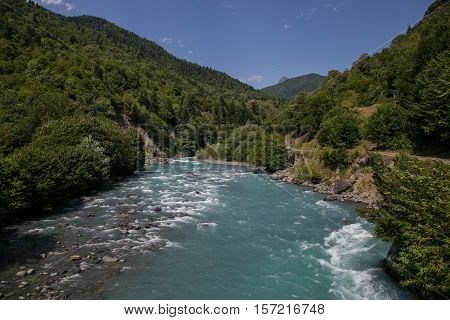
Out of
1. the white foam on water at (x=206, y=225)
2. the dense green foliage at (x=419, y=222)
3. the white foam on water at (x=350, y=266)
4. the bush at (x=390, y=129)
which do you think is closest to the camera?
the dense green foliage at (x=419, y=222)

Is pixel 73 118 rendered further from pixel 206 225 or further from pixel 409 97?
pixel 409 97

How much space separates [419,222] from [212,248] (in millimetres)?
19371

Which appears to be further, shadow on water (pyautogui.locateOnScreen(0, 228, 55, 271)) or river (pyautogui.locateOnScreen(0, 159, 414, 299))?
Result: shadow on water (pyautogui.locateOnScreen(0, 228, 55, 271))

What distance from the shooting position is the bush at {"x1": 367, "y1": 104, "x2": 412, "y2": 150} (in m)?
68.1

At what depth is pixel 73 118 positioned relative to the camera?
246 feet

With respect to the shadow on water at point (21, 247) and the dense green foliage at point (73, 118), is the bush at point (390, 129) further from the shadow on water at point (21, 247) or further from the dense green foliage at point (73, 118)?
the shadow on water at point (21, 247)

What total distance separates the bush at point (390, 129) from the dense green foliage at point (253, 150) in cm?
2500

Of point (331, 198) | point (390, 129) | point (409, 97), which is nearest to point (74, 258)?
point (331, 198)

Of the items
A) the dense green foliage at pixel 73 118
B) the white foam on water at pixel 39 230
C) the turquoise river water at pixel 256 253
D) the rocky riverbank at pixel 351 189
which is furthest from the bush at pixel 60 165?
the rocky riverbank at pixel 351 189

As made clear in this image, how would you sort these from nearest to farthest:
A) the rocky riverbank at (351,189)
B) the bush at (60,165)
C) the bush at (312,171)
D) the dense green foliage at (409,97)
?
the bush at (60,165)
the dense green foliage at (409,97)
the rocky riverbank at (351,189)
the bush at (312,171)

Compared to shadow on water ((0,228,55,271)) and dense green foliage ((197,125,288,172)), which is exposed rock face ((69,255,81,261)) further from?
dense green foliage ((197,125,288,172))

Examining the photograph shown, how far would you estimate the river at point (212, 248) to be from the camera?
95.9 ft

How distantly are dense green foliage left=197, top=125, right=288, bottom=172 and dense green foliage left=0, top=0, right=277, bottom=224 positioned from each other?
66.2 feet

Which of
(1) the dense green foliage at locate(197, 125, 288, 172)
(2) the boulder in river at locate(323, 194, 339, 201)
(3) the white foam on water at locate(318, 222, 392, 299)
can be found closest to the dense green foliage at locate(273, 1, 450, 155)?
(1) the dense green foliage at locate(197, 125, 288, 172)
